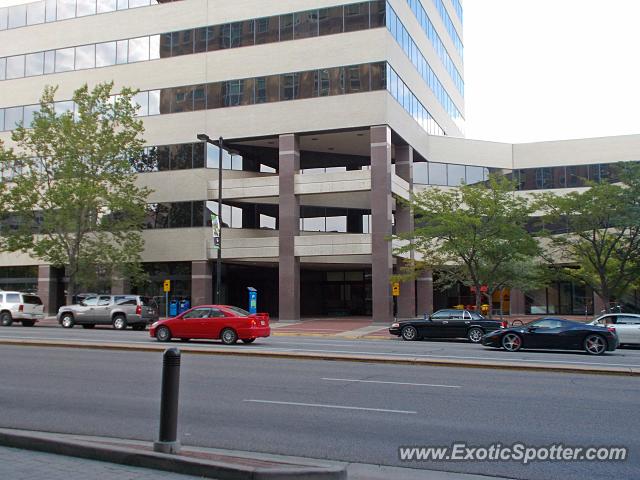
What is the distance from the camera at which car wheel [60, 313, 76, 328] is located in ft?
107

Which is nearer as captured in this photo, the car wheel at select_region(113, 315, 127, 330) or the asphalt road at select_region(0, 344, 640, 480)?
the asphalt road at select_region(0, 344, 640, 480)

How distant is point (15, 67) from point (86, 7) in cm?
717

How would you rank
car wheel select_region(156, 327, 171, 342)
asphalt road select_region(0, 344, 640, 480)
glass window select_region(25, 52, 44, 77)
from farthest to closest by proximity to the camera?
glass window select_region(25, 52, 44, 77)
car wheel select_region(156, 327, 171, 342)
asphalt road select_region(0, 344, 640, 480)

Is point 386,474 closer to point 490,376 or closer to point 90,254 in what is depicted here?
point 490,376

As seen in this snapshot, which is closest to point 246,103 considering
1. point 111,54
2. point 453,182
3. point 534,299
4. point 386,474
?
point 111,54

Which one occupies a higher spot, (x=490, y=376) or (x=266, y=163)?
(x=266, y=163)

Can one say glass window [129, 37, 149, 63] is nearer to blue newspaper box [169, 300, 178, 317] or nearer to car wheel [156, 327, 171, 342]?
blue newspaper box [169, 300, 178, 317]

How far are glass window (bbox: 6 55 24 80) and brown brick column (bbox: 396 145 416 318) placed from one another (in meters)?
28.4

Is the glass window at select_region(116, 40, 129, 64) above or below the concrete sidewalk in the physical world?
above

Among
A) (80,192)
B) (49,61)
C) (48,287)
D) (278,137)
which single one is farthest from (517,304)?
(49,61)

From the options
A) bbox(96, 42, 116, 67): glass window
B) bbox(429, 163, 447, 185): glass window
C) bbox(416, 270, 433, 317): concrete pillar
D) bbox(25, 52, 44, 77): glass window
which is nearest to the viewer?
bbox(416, 270, 433, 317): concrete pillar

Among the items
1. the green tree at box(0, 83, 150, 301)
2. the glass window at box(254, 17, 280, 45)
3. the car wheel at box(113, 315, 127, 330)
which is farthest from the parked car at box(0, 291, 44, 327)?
the glass window at box(254, 17, 280, 45)

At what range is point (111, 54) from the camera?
45.8 m

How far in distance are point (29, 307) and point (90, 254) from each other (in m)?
6.79
